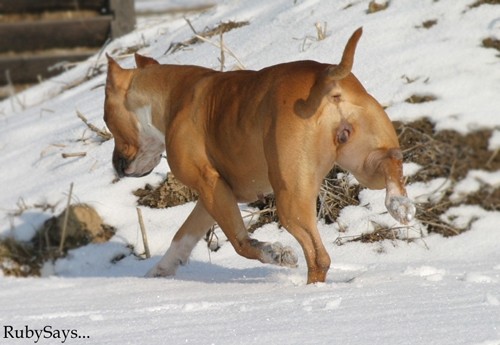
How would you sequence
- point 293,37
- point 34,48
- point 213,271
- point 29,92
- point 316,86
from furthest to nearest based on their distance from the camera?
1. point 34,48
2. point 29,92
3. point 293,37
4. point 213,271
5. point 316,86

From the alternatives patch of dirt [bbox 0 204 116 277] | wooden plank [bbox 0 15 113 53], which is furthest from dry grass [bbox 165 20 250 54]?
wooden plank [bbox 0 15 113 53]

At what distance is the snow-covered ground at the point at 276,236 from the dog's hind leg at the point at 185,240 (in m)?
0.11

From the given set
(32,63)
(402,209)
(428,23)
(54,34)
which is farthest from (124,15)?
(402,209)

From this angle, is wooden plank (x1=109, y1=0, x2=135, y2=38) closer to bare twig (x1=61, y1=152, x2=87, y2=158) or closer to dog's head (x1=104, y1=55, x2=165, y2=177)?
bare twig (x1=61, y1=152, x2=87, y2=158)

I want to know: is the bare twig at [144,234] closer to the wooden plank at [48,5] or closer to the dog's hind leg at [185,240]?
the dog's hind leg at [185,240]

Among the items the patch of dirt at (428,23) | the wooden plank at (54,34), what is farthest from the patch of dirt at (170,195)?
the wooden plank at (54,34)

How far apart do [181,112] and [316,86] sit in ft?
3.77

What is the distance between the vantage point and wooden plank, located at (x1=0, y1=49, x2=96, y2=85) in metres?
12.1

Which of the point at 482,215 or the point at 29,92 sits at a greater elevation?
the point at 482,215

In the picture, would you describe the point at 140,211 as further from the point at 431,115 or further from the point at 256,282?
the point at 431,115

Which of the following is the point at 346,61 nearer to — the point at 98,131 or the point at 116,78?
the point at 116,78

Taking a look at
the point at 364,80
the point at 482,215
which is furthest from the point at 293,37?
the point at 482,215

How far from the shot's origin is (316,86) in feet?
17.9

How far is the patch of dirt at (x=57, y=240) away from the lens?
7652 millimetres
